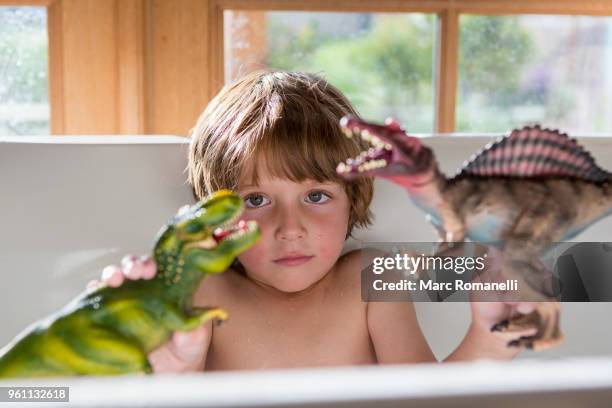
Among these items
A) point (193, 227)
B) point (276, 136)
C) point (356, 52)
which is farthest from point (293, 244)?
point (356, 52)

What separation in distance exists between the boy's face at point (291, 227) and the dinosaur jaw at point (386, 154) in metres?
0.25

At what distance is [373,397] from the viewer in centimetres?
29

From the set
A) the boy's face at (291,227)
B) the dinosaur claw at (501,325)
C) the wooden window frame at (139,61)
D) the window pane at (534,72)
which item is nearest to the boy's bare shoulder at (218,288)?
the boy's face at (291,227)

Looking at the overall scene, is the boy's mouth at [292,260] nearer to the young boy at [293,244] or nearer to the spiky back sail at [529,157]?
the young boy at [293,244]

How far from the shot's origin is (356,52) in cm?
176

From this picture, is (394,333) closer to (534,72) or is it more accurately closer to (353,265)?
(353,265)

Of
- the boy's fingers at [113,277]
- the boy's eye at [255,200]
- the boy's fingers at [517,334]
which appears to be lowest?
the boy's fingers at [517,334]

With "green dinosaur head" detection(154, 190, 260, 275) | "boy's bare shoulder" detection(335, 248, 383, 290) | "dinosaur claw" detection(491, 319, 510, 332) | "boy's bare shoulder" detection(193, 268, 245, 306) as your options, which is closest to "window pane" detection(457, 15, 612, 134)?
"boy's bare shoulder" detection(335, 248, 383, 290)

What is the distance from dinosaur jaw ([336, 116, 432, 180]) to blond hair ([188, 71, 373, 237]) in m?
0.28

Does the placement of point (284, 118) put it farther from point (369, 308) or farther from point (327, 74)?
point (327, 74)

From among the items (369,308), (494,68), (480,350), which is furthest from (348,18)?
(480,350)

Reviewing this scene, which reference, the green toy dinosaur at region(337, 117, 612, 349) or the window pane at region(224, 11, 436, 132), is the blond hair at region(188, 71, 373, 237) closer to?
the green toy dinosaur at region(337, 117, 612, 349)

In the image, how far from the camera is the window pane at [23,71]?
1.63m

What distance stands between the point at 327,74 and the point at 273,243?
3.09 ft
